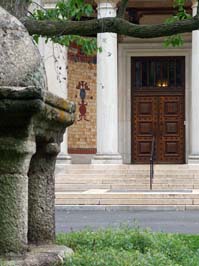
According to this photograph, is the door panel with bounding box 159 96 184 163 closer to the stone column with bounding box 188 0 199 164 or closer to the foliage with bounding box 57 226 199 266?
the stone column with bounding box 188 0 199 164

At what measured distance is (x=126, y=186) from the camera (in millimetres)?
25984

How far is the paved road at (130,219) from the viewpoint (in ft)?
49.6

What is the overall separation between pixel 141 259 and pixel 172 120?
90.8ft

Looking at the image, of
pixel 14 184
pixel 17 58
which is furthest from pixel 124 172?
pixel 17 58

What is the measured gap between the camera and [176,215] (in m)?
18.9

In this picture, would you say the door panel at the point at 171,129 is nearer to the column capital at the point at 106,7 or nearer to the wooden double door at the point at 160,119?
the wooden double door at the point at 160,119

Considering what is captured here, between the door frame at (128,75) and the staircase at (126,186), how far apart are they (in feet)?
12.2

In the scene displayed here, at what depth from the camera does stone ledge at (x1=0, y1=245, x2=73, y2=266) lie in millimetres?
4711

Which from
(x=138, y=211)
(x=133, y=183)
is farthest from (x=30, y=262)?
(x=133, y=183)

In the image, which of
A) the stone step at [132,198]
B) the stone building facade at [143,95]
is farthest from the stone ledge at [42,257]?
the stone building facade at [143,95]

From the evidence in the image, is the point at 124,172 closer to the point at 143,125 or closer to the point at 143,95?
the point at 143,125

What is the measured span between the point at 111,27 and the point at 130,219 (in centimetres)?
1026

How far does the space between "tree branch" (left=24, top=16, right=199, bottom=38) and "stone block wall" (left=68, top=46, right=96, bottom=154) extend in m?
23.8

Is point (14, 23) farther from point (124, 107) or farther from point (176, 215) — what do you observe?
point (124, 107)
